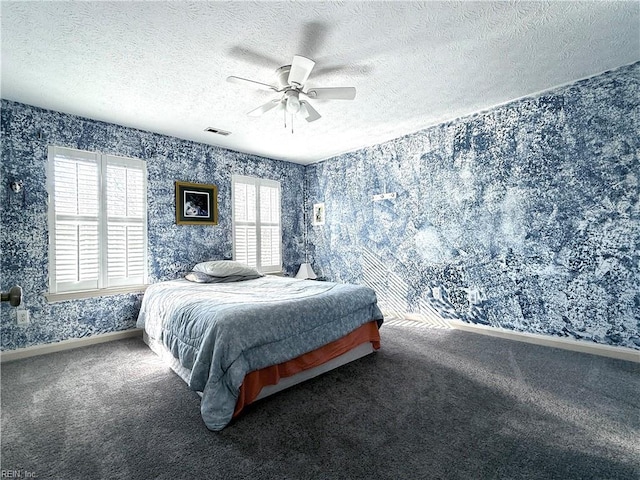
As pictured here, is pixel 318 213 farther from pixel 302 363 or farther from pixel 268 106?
pixel 302 363

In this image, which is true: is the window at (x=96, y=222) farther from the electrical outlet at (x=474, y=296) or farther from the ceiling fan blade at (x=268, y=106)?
the electrical outlet at (x=474, y=296)

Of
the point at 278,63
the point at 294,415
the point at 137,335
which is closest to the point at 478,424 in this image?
the point at 294,415

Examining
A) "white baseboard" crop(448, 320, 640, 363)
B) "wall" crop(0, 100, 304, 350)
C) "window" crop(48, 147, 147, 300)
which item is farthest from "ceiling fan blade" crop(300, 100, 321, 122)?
"white baseboard" crop(448, 320, 640, 363)

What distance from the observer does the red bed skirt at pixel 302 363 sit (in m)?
2.06

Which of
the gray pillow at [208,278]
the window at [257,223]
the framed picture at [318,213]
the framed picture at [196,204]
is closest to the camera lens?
the gray pillow at [208,278]

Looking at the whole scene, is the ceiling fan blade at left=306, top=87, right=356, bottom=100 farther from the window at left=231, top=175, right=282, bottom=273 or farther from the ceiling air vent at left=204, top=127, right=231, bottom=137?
the window at left=231, top=175, right=282, bottom=273

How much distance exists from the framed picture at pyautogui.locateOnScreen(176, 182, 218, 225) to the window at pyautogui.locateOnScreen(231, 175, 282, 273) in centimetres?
34

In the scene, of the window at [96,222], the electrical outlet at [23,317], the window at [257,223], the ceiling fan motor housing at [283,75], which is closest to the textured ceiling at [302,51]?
the ceiling fan motor housing at [283,75]

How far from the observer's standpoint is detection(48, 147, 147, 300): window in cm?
325

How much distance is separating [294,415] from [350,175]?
149 inches

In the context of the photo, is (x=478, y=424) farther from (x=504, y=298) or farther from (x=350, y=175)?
(x=350, y=175)

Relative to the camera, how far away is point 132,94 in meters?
2.89

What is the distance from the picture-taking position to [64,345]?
10.7ft

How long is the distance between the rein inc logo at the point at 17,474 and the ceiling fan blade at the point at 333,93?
2.85m
